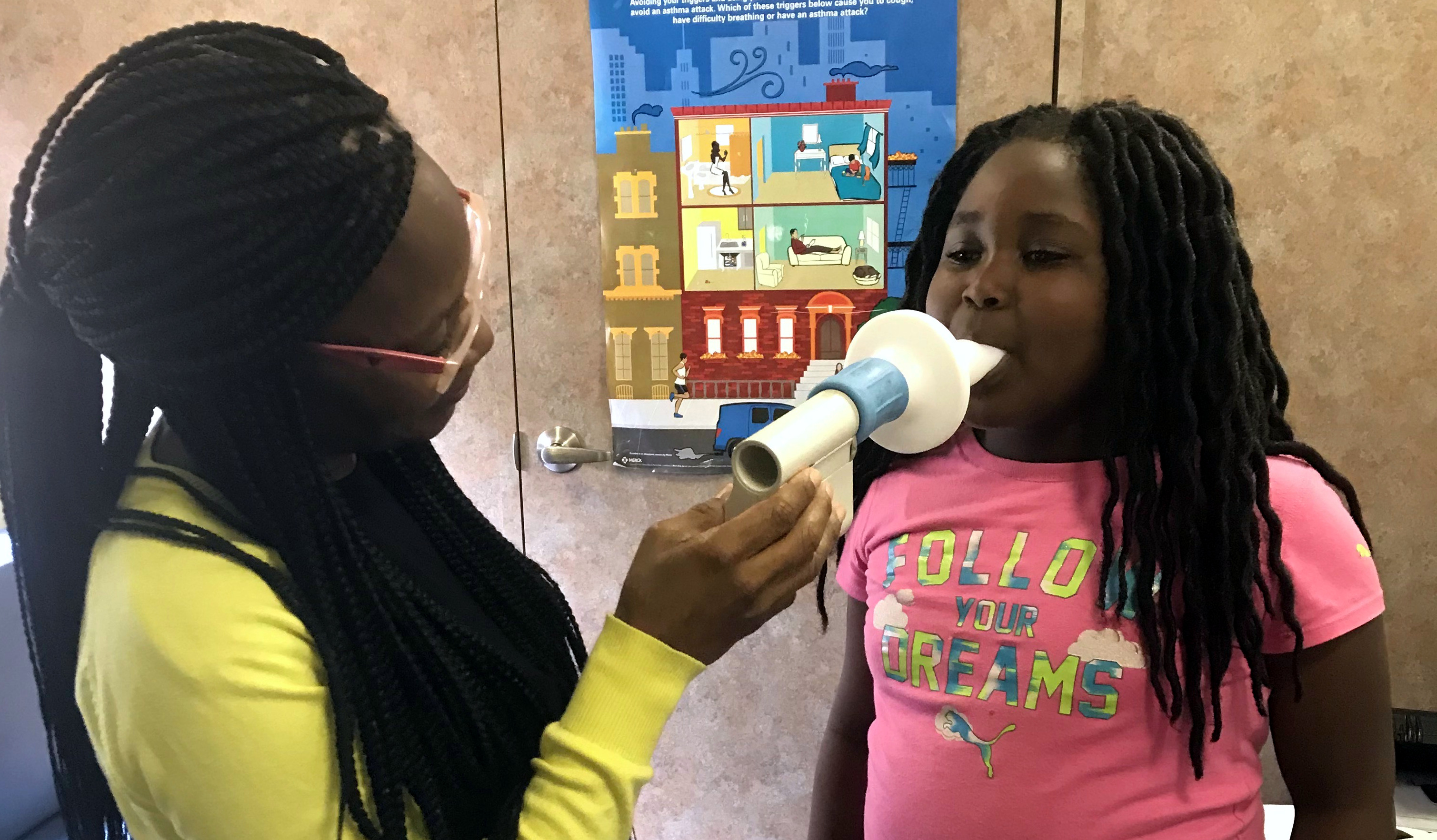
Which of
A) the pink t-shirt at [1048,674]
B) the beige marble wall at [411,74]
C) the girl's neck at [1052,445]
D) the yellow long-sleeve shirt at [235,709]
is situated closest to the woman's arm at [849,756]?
the pink t-shirt at [1048,674]

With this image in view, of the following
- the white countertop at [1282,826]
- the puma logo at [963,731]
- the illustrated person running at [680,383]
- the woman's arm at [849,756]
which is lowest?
the white countertop at [1282,826]

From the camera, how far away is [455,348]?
0.65 meters

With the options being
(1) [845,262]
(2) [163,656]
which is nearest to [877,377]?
(2) [163,656]

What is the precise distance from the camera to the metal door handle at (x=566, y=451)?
152 cm

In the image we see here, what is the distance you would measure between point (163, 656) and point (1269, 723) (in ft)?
2.98

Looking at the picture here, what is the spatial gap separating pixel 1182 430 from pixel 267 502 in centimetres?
76

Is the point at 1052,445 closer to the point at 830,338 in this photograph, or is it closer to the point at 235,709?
the point at 830,338

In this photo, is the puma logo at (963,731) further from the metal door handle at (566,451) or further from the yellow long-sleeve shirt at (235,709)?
the metal door handle at (566,451)

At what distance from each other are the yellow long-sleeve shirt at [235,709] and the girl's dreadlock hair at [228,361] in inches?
0.6

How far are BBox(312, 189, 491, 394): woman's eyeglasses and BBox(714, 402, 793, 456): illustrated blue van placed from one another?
2.69 ft

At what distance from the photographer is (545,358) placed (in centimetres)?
152

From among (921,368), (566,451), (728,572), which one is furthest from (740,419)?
(728,572)

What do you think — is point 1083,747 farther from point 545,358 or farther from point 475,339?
point 545,358

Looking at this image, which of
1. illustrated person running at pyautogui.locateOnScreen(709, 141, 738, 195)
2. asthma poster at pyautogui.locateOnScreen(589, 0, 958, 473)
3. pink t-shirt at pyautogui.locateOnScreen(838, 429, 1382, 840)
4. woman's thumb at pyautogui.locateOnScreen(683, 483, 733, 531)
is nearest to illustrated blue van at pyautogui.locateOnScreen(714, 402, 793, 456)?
asthma poster at pyautogui.locateOnScreen(589, 0, 958, 473)
